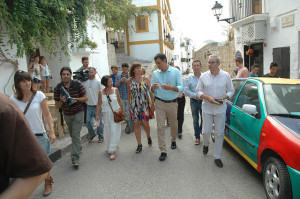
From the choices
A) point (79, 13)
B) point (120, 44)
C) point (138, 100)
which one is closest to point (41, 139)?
point (138, 100)

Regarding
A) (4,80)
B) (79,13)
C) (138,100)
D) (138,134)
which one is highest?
(79,13)

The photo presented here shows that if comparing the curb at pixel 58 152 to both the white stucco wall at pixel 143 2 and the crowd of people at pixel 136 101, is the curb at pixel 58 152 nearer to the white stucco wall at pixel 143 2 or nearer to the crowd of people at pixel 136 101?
the crowd of people at pixel 136 101

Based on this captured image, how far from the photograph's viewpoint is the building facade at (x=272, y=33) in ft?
28.8

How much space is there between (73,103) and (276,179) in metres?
3.40

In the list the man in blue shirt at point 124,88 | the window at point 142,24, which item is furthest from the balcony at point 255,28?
the window at point 142,24

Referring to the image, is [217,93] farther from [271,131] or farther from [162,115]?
[271,131]

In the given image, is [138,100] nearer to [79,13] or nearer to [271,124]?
[271,124]

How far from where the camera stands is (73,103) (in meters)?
4.49

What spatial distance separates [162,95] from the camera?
4.96 m

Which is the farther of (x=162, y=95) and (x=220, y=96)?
(x=162, y=95)

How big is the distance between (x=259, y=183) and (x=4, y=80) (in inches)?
252

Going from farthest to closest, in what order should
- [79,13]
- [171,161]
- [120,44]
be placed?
[120,44]
[79,13]
[171,161]

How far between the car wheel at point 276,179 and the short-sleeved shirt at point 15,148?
2.61m

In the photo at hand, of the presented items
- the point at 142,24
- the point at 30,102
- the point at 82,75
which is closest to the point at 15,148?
the point at 30,102
